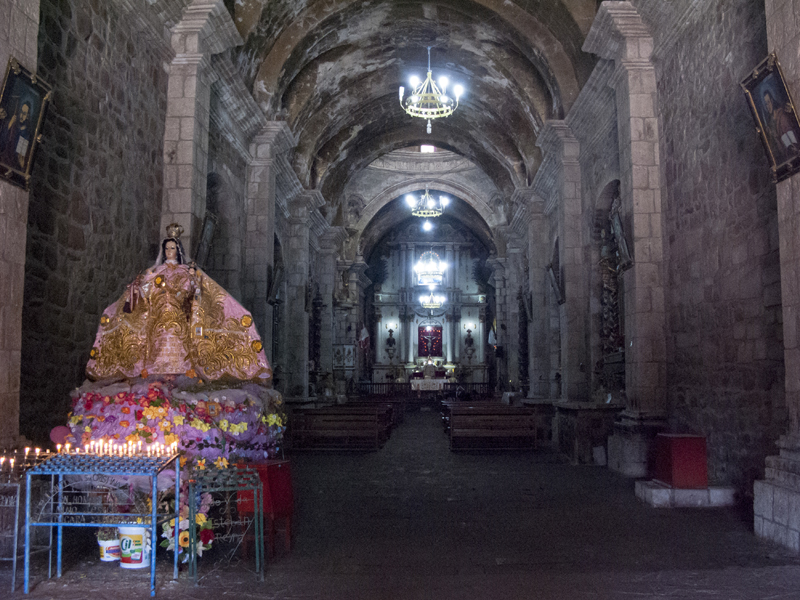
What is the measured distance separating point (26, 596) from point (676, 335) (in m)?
7.52

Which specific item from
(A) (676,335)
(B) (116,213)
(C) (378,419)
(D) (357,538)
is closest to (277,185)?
(C) (378,419)

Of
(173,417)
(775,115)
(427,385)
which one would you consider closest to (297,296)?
(427,385)

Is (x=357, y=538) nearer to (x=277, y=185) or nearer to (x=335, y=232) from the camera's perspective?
(x=277, y=185)

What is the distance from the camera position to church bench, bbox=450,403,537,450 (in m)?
12.9

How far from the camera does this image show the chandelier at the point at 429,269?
35500 millimetres

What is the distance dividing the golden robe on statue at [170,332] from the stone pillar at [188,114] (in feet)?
10.5

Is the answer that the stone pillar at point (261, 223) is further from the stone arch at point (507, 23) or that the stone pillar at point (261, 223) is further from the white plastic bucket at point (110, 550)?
the white plastic bucket at point (110, 550)

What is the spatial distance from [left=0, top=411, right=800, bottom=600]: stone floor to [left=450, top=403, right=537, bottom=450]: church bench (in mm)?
4161

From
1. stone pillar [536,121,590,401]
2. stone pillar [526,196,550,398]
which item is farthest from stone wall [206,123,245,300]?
stone pillar [526,196,550,398]

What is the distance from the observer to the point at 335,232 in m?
23.0

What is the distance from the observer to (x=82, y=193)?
709 centimetres

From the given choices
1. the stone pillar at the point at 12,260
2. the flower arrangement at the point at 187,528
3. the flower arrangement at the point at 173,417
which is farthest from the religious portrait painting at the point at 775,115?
the stone pillar at the point at 12,260

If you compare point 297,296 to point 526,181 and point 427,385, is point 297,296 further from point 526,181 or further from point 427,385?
point 427,385

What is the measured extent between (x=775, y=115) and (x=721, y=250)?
209 centimetres
